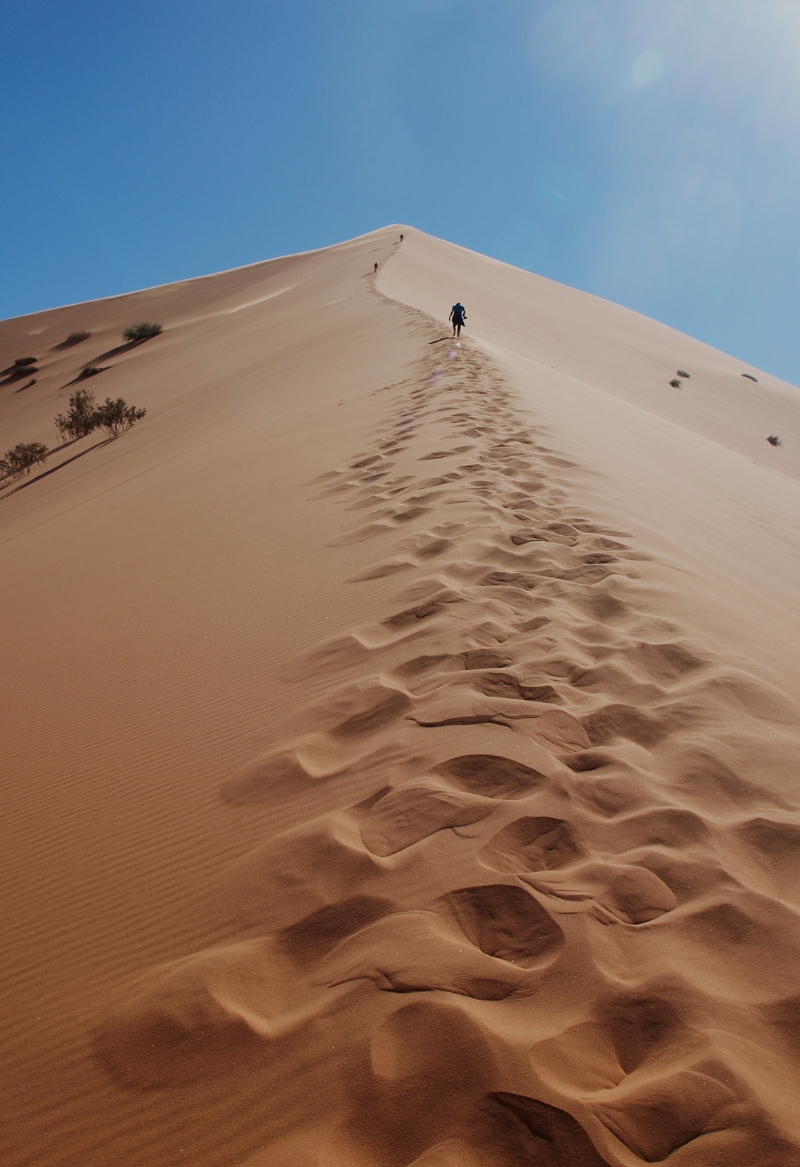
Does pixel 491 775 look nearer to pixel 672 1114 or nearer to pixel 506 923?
pixel 506 923

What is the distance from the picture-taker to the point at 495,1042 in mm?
1582

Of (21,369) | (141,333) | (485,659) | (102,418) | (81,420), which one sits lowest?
(485,659)

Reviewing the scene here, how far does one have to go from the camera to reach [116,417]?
1482 cm

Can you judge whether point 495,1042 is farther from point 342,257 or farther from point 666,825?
point 342,257

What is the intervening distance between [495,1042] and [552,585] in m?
2.65

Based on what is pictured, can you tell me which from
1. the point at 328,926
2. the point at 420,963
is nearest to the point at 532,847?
the point at 420,963

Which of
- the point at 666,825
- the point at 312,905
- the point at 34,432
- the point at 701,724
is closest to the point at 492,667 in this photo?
the point at 701,724

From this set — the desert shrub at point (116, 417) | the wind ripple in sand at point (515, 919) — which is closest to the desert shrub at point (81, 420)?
the desert shrub at point (116, 417)

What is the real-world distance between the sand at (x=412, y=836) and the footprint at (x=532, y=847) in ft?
0.04

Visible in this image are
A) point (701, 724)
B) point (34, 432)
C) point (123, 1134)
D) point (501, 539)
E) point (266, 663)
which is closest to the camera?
point (123, 1134)

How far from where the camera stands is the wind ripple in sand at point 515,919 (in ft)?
4.83

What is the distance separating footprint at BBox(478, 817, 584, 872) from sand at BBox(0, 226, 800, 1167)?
1 centimetres

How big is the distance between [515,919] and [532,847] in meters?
0.28

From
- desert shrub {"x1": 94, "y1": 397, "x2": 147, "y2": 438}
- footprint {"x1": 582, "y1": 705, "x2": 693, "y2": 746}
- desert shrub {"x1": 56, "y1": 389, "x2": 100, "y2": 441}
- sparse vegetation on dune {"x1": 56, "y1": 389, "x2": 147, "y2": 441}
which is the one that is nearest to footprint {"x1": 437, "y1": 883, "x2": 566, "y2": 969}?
footprint {"x1": 582, "y1": 705, "x2": 693, "y2": 746}
